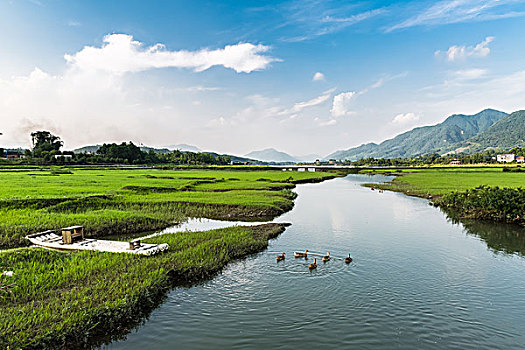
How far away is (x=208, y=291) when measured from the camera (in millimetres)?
12680

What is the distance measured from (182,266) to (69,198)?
2095 centimetres

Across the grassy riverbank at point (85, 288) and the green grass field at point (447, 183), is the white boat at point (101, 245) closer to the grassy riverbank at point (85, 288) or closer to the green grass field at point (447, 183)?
the grassy riverbank at point (85, 288)

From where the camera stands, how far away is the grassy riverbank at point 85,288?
8734 mm

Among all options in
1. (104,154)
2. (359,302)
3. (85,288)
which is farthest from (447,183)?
(104,154)

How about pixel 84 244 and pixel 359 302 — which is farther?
pixel 84 244

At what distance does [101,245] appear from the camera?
16.0m

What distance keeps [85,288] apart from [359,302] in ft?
31.6

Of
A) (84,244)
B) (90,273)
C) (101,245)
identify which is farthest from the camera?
(84,244)

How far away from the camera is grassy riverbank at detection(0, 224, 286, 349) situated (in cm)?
873

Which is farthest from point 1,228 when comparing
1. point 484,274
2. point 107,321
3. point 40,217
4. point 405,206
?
point 405,206

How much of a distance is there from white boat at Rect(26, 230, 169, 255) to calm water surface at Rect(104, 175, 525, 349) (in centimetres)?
345

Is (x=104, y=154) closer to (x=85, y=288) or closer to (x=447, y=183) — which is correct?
(x=447, y=183)

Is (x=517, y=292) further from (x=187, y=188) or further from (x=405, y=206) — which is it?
(x=187, y=188)

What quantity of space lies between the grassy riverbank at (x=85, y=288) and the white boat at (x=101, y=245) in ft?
1.46
